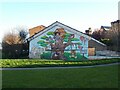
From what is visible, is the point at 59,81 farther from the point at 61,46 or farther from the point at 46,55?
the point at 46,55

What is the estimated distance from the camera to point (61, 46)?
122ft

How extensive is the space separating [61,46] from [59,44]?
1.35 ft

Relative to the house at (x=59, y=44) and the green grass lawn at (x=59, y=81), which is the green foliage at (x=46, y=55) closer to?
the house at (x=59, y=44)

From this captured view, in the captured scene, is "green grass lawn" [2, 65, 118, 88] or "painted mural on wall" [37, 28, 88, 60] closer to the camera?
"green grass lawn" [2, 65, 118, 88]

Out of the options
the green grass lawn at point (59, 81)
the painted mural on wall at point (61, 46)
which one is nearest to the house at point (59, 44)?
the painted mural on wall at point (61, 46)

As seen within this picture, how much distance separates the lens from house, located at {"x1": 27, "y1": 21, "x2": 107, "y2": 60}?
122 feet

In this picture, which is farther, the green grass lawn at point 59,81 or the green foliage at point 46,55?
the green foliage at point 46,55

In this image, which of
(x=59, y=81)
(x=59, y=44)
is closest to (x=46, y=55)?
(x=59, y=44)

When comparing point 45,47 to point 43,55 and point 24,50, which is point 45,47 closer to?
point 43,55

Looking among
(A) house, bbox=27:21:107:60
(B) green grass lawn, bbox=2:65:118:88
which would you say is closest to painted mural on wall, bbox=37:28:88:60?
(A) house, bbox=27:21:107:60

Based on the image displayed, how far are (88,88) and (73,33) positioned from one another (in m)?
27.4

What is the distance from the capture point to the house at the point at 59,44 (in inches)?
1467

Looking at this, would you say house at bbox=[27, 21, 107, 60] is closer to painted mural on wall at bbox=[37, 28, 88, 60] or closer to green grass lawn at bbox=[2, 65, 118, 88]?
painted mural on wall at bbox=[37, 28, 88, 60]

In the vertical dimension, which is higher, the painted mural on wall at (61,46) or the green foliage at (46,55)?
the painted mural on wall at (61,46)
